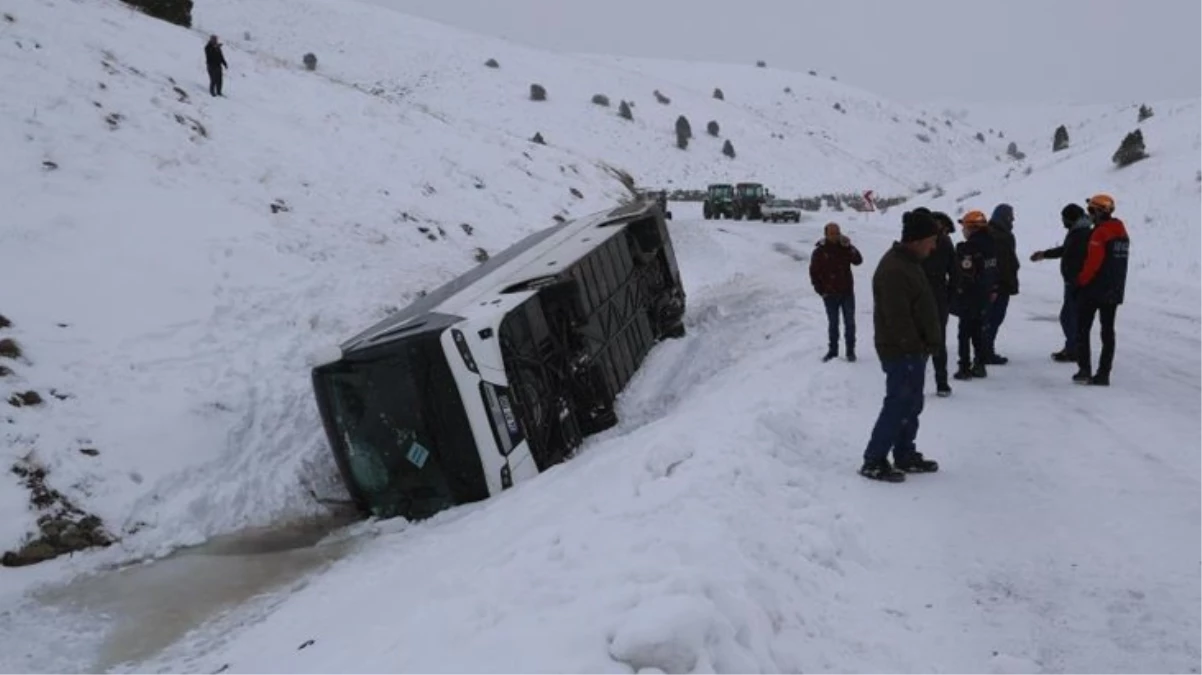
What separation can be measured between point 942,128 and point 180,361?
8526 centimetres

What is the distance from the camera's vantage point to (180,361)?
34.3 ft

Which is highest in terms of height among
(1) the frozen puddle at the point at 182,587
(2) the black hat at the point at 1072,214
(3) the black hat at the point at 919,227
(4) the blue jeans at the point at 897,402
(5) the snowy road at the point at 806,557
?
(3) the black hat at the point at 919,227

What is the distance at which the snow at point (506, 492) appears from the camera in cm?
435

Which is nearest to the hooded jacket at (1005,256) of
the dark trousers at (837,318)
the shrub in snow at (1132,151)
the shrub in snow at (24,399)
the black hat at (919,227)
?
the dark trousers at (837,318)

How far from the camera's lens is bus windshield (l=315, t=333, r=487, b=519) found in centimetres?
796

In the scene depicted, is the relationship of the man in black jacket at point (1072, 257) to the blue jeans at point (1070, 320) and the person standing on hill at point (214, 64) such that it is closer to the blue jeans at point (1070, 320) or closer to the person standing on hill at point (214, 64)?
the blue jeans at point (1070, 320)

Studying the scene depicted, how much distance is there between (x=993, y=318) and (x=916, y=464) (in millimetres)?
3818

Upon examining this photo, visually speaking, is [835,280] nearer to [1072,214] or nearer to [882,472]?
[1072,214]

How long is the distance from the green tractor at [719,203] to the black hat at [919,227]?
30.7 metres

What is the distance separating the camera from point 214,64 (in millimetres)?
18266

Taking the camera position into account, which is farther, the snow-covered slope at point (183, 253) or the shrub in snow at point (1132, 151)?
the shrub in snow at point (1132, 151)

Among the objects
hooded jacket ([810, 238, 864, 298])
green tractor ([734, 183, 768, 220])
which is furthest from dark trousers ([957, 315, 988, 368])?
Result: green tractor ([734, 183, 768, 220])

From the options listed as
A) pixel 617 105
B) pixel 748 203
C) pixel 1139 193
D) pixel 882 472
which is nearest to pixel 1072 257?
pixel 882 472

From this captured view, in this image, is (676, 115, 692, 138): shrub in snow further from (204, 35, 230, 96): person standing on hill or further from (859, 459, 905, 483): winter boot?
(859, 459, 905, 483): winter boot
